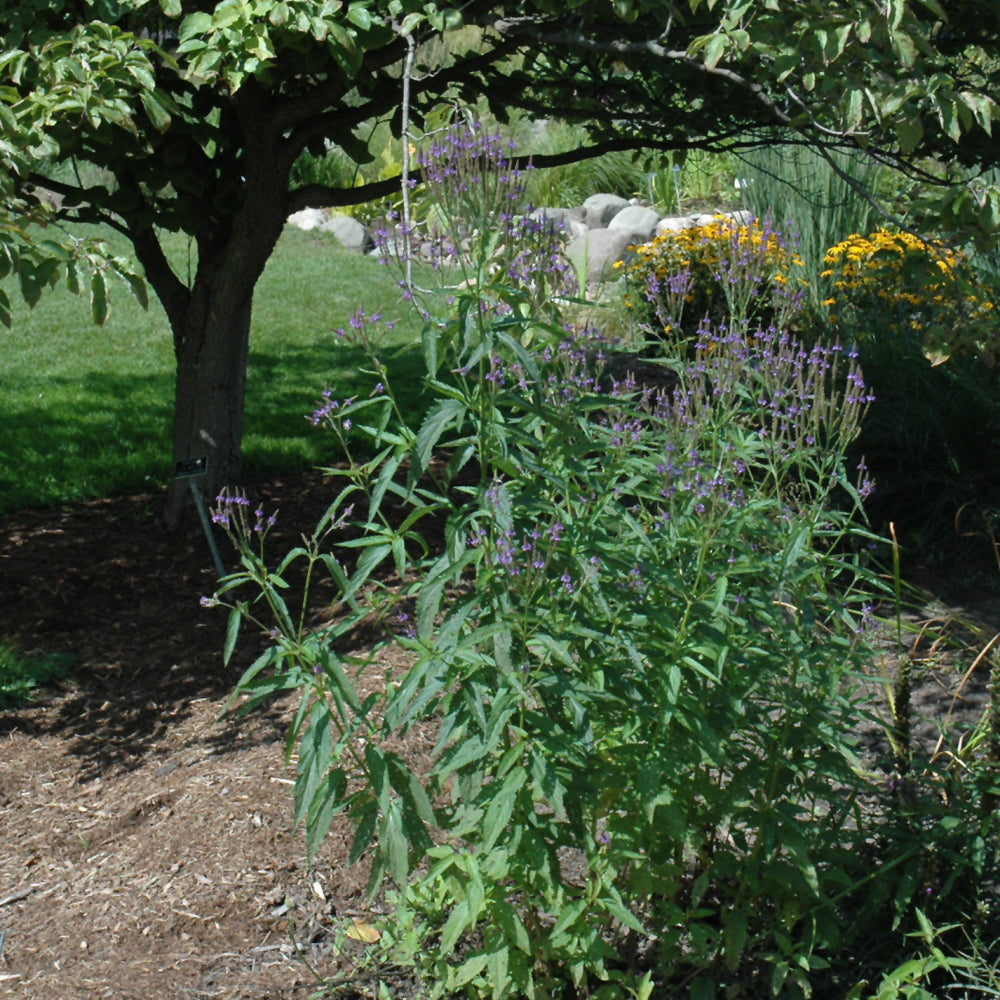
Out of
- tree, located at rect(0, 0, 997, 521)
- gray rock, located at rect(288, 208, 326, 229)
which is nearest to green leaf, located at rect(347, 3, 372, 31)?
tree, located at rect(0, 0, 997, 521)

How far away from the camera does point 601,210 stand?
13.2m

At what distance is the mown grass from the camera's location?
21.4 ft

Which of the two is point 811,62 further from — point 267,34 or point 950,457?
point 950,457

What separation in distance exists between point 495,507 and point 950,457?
3813 millimetres

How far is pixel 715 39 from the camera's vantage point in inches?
126

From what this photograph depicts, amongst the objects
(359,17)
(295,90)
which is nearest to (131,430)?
(295,90)

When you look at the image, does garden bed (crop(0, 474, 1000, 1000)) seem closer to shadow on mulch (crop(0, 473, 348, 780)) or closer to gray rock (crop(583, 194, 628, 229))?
shadow on mulch (crop(0, 473, 348, 780))

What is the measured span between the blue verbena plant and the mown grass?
67.7 inches

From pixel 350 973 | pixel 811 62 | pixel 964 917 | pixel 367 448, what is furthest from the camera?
pixel 367 448

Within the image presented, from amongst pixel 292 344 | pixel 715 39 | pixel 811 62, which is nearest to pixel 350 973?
pixel 715 39

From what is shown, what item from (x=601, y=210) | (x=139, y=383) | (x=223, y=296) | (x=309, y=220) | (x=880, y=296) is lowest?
(x=139, y=383)

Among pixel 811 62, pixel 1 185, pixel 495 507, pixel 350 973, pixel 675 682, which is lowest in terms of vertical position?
pixel 350 973

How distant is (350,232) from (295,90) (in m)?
9.48

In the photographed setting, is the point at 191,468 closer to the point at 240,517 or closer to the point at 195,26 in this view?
the point at 240,517
